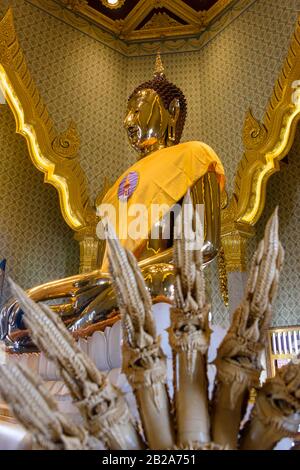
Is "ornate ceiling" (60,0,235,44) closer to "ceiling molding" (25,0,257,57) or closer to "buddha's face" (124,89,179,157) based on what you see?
"ceiling molding" (25,0,257,57)

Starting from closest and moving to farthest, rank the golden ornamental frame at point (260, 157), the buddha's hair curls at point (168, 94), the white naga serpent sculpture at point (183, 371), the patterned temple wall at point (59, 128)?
the white naga serpent sculpture at point (183, 371) → the buddha's hair curls at point (168, 94) → the golden ornamental frame at point (260, 157) → the patterned temple wall at point (59, 128)

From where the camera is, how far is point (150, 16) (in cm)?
476

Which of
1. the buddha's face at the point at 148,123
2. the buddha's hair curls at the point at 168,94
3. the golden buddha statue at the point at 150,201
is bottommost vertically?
the golden buddha statue at the point at 150,201

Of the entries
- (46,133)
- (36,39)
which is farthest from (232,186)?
(36,39)

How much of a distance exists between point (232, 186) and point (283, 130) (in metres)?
0.69

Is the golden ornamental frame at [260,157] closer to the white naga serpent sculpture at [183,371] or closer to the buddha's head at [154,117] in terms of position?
the buddha's head at [154,117]

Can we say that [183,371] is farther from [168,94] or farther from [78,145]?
[78,145]

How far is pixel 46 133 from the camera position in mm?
3852

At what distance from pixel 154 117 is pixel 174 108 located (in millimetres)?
174

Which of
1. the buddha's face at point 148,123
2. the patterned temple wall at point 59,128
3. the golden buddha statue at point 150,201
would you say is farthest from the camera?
the patterned temple wall at point 59,128

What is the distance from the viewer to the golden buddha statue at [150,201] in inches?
51.1

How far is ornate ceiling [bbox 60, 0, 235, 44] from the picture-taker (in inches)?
179

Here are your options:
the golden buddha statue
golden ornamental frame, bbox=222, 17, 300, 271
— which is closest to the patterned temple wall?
golden ornamental frame, bbox=222, 17, 300, 271

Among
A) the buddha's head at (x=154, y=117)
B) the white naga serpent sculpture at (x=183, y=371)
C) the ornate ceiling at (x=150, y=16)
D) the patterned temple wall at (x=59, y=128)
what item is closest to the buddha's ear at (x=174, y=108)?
the buddha's head at (x=154, y=117)
